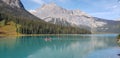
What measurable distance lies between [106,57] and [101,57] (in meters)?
1.12

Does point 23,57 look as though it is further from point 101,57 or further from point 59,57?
point 101,57

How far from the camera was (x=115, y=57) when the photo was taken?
48.2 metres

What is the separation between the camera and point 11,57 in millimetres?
49594

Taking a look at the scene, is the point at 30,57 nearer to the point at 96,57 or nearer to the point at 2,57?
the point at 2,57


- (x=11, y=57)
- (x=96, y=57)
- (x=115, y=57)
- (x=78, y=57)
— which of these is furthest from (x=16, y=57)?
(x=115, y=57)

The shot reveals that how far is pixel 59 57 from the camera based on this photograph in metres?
50.3

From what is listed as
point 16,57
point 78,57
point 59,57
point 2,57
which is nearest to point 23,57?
point 16,57

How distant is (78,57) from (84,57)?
1413mm

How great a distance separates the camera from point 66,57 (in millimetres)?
50469

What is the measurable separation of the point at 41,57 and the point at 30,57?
2604 mm

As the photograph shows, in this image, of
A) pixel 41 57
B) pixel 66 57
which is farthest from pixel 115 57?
pixel 41 57

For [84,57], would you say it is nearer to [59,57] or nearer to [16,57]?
[59,57]

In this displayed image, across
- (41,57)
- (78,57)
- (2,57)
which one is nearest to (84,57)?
(78,57)

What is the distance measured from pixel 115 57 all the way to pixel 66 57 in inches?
442
